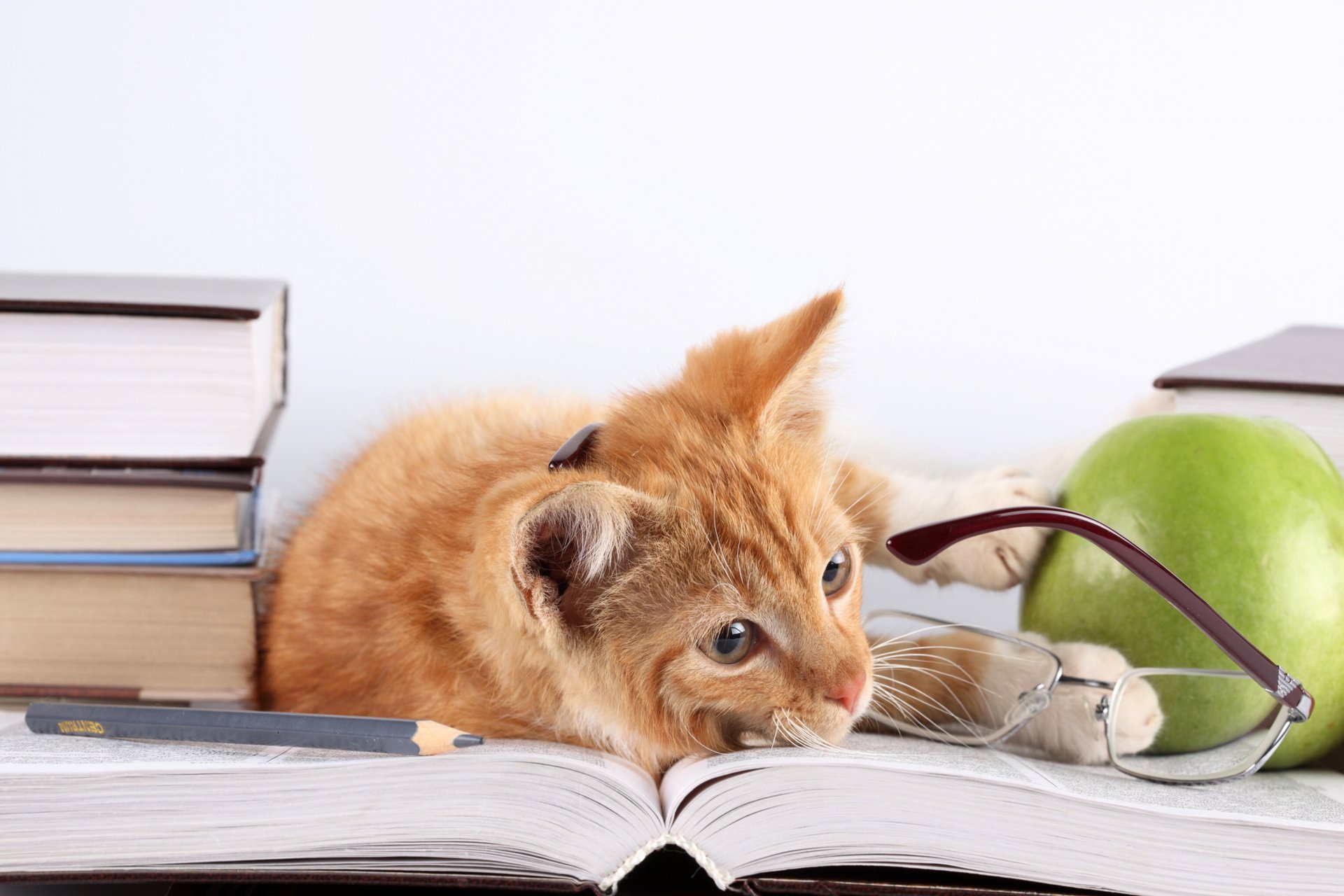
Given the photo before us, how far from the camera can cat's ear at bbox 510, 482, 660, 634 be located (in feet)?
2.74

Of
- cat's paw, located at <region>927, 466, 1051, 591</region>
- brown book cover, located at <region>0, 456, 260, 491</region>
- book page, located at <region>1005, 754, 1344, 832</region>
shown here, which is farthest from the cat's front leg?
brown book cover, located at <region>0, 456, 260, 491</region>

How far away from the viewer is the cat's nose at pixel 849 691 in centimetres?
97

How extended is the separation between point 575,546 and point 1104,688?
0.57m

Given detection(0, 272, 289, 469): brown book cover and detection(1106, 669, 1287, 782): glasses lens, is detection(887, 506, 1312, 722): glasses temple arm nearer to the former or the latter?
detection(1106, 669, 1287, 782): glasses lens

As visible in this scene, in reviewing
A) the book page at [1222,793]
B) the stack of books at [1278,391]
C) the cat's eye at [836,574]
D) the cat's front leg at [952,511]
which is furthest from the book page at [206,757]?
the stack of books at [1278,391]

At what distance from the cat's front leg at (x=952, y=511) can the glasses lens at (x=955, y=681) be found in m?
0.07

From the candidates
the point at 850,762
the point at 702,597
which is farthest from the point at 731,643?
the point at 850,762

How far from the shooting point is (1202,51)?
72.2 inches

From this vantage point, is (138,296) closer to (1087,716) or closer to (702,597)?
(702,597)

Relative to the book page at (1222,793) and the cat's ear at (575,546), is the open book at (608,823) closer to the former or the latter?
the book page at (1222,793)

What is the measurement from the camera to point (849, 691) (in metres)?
0.97

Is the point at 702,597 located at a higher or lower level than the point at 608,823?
higher

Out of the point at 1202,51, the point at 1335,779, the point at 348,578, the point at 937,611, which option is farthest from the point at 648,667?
the point at 1202,51

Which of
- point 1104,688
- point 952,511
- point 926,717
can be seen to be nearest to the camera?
point 1104,688
